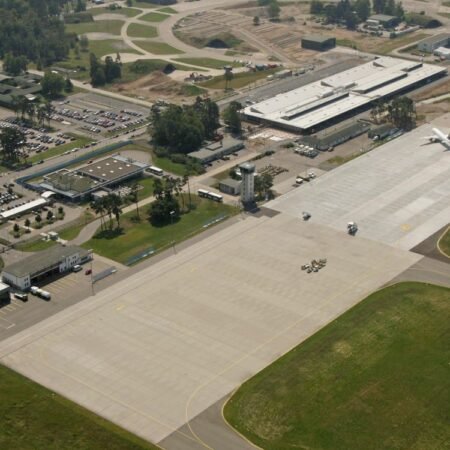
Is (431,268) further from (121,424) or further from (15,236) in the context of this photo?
(15,236)

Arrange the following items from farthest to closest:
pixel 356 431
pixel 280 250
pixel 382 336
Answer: pixel 280 250, pixel 382 336, pixel 356 431

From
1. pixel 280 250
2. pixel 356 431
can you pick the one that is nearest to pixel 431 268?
pixel 280 250

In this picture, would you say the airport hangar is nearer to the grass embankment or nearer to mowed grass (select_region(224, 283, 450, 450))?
the grass embankment

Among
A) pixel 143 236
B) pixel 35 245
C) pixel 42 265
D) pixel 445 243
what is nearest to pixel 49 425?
pixel 42 265

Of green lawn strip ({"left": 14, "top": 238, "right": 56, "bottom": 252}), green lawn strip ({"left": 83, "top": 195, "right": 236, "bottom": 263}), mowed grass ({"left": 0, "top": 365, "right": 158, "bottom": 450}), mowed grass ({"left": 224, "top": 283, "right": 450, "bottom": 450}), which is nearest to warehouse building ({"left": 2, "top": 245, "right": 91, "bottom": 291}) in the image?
green lawn strip ({"left": 14, "top": 238, "right": 56, "bottom": 252})

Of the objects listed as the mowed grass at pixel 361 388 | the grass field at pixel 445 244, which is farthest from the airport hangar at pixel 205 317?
the mowed grass at pixel 361 388

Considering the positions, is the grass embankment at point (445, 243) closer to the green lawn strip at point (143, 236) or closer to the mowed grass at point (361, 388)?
the mowed grass at point (361, 388)
